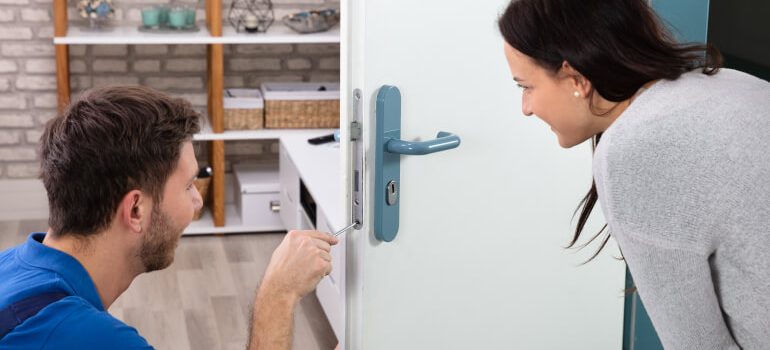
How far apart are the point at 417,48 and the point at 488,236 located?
1.49 feet

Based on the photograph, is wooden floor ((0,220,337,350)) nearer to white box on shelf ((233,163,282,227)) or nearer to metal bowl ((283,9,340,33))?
white box on shelf ((233,163,282,227))

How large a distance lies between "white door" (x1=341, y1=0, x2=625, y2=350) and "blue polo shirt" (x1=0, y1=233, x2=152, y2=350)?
0.67 metres

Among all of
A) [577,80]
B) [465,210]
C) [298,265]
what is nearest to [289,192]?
[465,210]

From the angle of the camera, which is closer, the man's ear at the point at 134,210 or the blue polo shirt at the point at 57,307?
the blue polo shirt at the point at 57,307

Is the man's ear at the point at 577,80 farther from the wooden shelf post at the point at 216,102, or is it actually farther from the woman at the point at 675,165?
the wooden shelf post at the point at 216,102

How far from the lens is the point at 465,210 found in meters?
2.14

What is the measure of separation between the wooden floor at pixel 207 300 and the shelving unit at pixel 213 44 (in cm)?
16

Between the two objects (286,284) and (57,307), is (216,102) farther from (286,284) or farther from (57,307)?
(57,307)

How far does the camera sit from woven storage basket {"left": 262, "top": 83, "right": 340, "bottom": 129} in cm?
434

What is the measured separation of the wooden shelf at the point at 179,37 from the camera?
160 inches

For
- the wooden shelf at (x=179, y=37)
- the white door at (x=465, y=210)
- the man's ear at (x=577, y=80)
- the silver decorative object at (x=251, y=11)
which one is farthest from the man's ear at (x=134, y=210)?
the silver decorative object at (x=251, y=11)

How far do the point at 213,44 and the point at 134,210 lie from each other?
8.92 ft

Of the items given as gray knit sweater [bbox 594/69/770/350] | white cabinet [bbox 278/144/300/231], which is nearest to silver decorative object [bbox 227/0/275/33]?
white cabinet [bbox 278/144/300/231]

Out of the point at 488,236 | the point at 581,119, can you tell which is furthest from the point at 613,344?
the point at 581,119
